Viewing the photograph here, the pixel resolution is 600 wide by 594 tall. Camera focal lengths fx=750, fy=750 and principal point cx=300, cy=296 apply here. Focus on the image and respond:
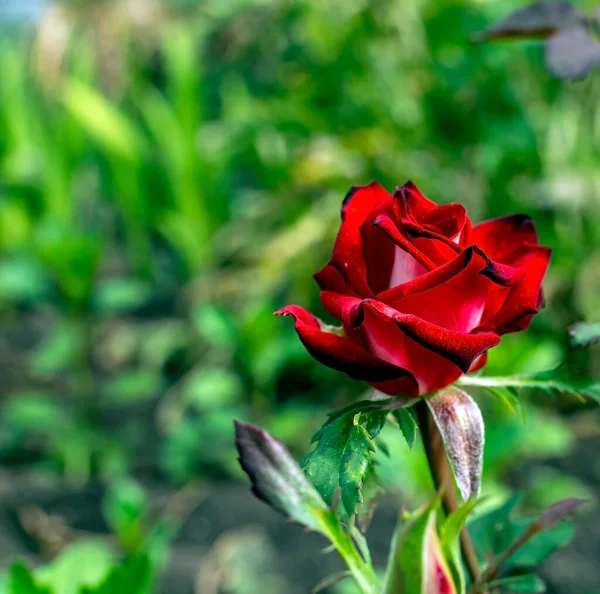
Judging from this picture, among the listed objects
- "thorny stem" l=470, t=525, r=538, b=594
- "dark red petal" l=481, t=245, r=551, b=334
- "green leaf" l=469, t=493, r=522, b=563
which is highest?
"dark red petal" l=481, t=245, r=551, b=334

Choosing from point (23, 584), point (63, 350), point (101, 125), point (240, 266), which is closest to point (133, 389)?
point (63, 350)

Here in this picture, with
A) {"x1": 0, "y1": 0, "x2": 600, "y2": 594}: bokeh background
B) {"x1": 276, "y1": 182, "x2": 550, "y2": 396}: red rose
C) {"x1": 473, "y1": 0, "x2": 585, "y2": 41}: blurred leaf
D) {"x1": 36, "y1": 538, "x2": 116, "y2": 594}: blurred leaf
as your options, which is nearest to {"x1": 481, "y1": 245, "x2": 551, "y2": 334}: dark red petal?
{"x1": 276, "y1": 182, "x2": 550, "y2": 396}: red rose

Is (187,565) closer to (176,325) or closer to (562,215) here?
(176,325)

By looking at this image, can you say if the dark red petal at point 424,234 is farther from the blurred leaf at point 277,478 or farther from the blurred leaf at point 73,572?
the blurred leaf at point 73,572

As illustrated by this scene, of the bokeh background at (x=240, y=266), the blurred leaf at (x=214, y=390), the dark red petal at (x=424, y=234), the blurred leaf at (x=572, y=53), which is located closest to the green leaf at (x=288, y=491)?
the dark red petal at (x=424, y=234)

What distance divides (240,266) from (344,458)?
5.77 feet

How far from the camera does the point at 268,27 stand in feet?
8.82

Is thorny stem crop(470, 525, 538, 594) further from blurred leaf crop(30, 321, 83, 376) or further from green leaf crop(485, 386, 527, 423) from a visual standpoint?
blurred leaf crop(30, 321, 83, 376)

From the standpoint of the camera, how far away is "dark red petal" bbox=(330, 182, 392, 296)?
29 centimetres

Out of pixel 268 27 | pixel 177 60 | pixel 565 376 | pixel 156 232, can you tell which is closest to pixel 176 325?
pixel 156 232

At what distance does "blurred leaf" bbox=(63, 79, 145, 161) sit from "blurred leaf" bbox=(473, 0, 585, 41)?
73.7 inches

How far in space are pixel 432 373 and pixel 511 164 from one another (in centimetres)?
162

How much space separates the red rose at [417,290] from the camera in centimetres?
27

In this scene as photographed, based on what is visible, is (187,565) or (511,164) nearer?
(187,565)
